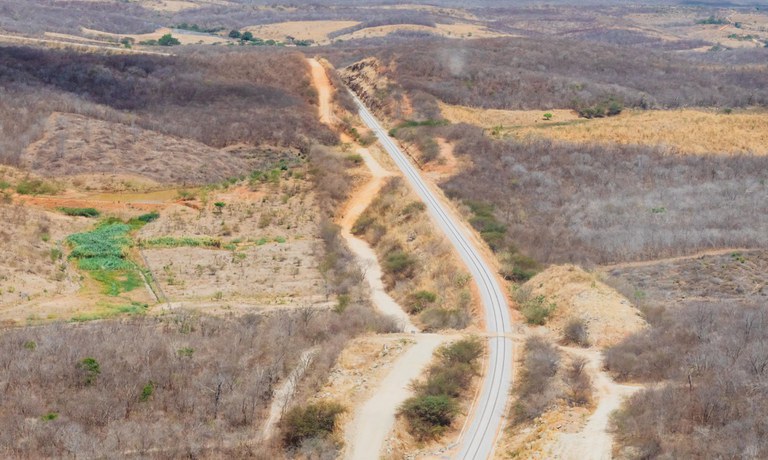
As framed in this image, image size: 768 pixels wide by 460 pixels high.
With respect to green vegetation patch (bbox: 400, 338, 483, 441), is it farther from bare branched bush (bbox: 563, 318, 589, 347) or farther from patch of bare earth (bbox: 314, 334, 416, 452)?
bare branched bush (bbox: 563, 318, 589, 347)

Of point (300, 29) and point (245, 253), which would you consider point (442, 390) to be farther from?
point (300, 29)

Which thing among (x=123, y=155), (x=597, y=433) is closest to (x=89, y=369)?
(x=597, y=433)

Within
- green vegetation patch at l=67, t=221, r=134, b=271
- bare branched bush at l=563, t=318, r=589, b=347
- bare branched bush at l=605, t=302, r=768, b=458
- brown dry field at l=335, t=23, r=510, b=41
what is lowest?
brown dry field at l=335, t=23, r=510, b=41

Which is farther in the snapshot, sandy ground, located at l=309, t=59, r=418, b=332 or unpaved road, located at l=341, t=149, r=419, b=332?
sandy ground, located at l=309, t=59, r=418, b=332

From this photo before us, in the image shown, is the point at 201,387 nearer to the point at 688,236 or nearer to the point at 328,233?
the point at 328,233

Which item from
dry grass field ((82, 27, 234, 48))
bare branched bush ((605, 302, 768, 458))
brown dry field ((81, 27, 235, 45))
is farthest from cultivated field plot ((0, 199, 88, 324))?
brown dry field ((81, 27, 235, 45))

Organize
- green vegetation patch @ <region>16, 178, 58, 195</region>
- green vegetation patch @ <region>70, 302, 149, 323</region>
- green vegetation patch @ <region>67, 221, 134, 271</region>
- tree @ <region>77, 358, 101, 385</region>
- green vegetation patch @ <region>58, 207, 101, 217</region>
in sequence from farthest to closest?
1. green vegetation patch @ <region>16, 178, 58, 195</region>
2. green vegetation patch @ <region>58, 207, 101, 217</region>
3. green vegetation patch @ <region>67, 221, 134, 271</region>
4. green vegetation patch @ <region>70, 302, 149, 323</region>
5. tree @ <region>77, 358, 101, 385</region>

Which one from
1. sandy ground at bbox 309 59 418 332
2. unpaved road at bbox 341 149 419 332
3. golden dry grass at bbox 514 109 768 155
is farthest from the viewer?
golden dry grass at bbox 514 109 768 155
